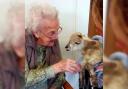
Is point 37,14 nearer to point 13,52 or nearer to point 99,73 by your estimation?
point 13,52

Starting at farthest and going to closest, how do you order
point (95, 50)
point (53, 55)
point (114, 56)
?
point (53, 55) → point (95, 50) → point (114, 56)

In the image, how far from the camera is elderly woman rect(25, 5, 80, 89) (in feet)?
4.55

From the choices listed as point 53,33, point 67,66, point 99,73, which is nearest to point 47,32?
point 53,33

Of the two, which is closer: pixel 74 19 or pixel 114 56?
pixel 114 56

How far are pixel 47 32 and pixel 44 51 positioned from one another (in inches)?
3.6

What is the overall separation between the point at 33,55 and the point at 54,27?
17cm

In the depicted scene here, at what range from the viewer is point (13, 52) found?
1496 millimetres

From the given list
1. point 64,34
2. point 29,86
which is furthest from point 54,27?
point 29,86

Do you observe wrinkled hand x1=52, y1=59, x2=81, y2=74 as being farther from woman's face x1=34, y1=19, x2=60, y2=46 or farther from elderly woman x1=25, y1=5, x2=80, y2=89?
woman's face x1=34, y1=19, x2=60, y2=46

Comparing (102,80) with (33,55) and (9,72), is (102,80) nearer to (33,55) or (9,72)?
(33,55)

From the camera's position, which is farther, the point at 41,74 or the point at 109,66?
the point at 41,74

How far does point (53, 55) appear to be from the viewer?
4.58 feet

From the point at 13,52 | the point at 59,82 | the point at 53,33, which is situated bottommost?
the point at 59,82

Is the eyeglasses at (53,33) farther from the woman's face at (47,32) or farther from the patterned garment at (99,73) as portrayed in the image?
the patterned garment at (99,73)
